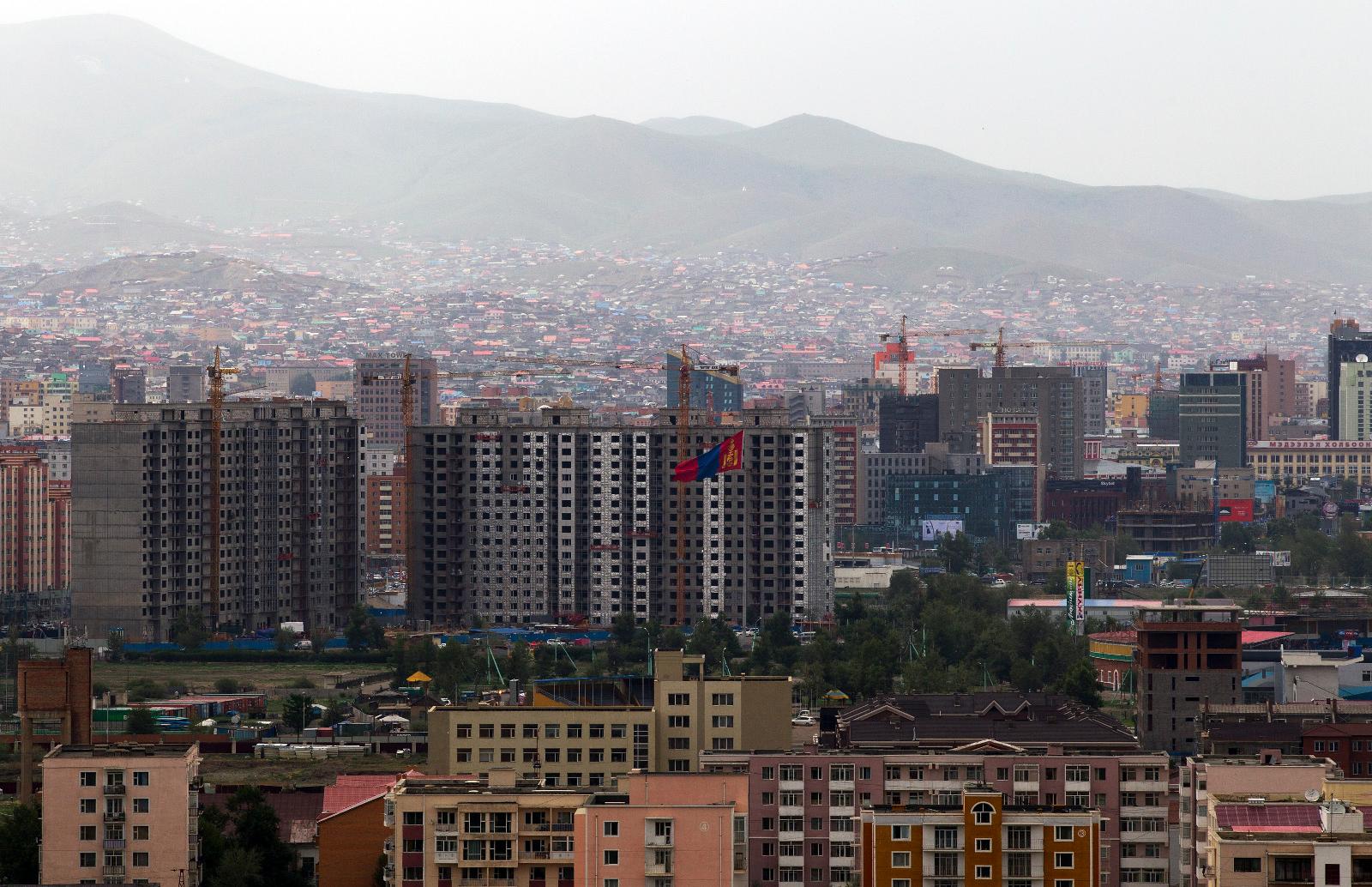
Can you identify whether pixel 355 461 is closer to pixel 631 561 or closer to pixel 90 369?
pixel 631 561

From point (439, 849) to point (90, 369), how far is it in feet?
529

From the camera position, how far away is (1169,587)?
298 ft

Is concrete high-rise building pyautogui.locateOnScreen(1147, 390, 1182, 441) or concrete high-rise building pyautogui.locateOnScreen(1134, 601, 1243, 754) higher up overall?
concrete high-rise building pyautogui.locateOnScreen(1147, 390, 1182, 441)

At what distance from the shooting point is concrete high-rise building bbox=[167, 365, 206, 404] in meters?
160

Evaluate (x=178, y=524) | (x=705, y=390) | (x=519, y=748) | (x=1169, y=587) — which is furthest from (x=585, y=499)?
(x=705, y=390)

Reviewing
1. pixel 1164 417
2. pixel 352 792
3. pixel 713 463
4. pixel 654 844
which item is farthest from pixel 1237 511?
pixel 654 844

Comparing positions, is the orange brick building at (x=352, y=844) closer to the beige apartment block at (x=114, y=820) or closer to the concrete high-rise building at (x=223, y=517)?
the beige apartment block at (x=114, y=820)

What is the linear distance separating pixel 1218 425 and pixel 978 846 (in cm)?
11275

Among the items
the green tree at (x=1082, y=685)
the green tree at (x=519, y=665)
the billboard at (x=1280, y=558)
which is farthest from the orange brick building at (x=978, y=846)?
the billboard at (x=1280, y=558)

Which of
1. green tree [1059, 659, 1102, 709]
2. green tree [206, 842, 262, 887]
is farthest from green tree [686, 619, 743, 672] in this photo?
green tree [206, 842, 262, 887]

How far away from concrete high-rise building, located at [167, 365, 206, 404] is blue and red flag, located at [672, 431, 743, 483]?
8926cm

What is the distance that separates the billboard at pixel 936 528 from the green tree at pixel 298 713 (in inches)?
2380

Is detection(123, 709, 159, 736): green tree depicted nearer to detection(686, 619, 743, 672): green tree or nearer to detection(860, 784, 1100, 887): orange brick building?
detection(686, 619, 743, 672): green tree

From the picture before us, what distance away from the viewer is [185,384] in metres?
163
